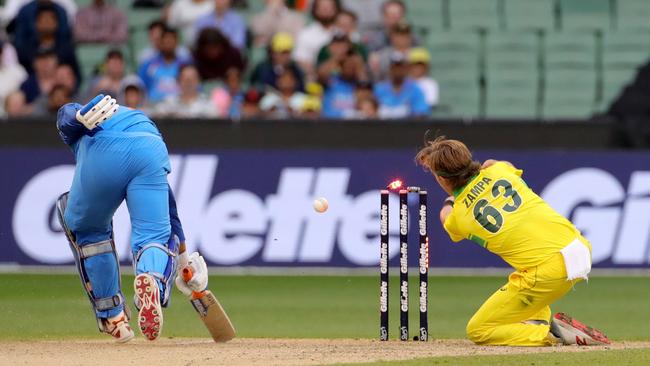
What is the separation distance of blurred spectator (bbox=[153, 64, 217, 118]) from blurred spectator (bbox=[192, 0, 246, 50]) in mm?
1321

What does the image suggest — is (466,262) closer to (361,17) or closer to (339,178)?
(339,178)

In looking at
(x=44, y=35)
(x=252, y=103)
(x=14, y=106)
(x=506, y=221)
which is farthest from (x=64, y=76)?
(x=506, y=221)

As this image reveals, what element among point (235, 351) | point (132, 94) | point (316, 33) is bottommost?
point (235, 351)

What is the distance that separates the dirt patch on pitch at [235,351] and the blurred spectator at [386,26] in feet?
27.1

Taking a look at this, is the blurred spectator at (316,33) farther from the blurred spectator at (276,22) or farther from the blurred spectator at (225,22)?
the blurred spectator at (225,22)

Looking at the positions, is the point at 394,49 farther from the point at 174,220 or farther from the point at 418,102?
the point at 174,220

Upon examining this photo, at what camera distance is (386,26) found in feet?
59.5

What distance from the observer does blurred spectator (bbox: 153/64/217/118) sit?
16438 mm

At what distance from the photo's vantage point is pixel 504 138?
51.4 feet

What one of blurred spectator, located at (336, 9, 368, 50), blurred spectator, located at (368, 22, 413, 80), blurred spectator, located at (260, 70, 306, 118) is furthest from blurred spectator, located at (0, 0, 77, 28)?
blurred spectator, located at (368, 22, 413, 80)

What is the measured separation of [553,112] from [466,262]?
3642 millimetres

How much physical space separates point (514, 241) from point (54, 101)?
27.3 ft

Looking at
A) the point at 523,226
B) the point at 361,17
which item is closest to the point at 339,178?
the point at 361,17

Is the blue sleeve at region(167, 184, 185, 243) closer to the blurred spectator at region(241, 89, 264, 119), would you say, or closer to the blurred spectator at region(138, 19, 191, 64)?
the blurred spectator at region(241, 89, 264, 119)
